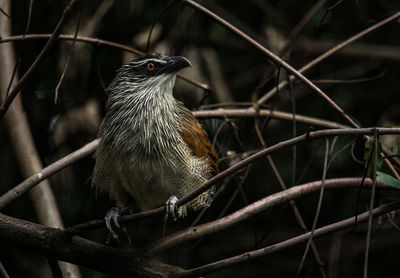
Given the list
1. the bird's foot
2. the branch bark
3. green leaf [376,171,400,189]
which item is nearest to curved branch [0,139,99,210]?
the bird's foot

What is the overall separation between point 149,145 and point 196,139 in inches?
15.8

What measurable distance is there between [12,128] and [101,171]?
0.84m

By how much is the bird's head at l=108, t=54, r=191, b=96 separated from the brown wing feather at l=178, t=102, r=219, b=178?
246mm

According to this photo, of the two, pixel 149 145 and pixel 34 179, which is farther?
pixel 149 145

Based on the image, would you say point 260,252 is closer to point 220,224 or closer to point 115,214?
point 220,224

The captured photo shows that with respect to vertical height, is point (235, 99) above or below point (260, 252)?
above

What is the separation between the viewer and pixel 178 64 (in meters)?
3.12

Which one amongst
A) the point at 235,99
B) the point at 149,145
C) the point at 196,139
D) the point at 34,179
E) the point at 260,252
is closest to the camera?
the point at 260,252

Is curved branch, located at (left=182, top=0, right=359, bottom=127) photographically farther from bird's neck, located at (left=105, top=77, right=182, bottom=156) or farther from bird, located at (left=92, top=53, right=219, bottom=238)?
bird's neck, located at (left=105, top=77, right=182, bottom=156)

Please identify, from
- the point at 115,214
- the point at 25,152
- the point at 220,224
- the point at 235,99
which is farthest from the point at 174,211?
the point at 235,99

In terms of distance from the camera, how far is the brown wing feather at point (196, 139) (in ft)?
10.5

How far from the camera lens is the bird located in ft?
9.79

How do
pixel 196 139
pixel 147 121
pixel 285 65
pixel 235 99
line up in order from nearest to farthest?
pixel 285 65, pixel 147 121, pixel 196 139, pixel 235 99

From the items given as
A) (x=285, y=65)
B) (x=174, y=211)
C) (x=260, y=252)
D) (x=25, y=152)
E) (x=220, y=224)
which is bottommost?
(x=260, y=252)
